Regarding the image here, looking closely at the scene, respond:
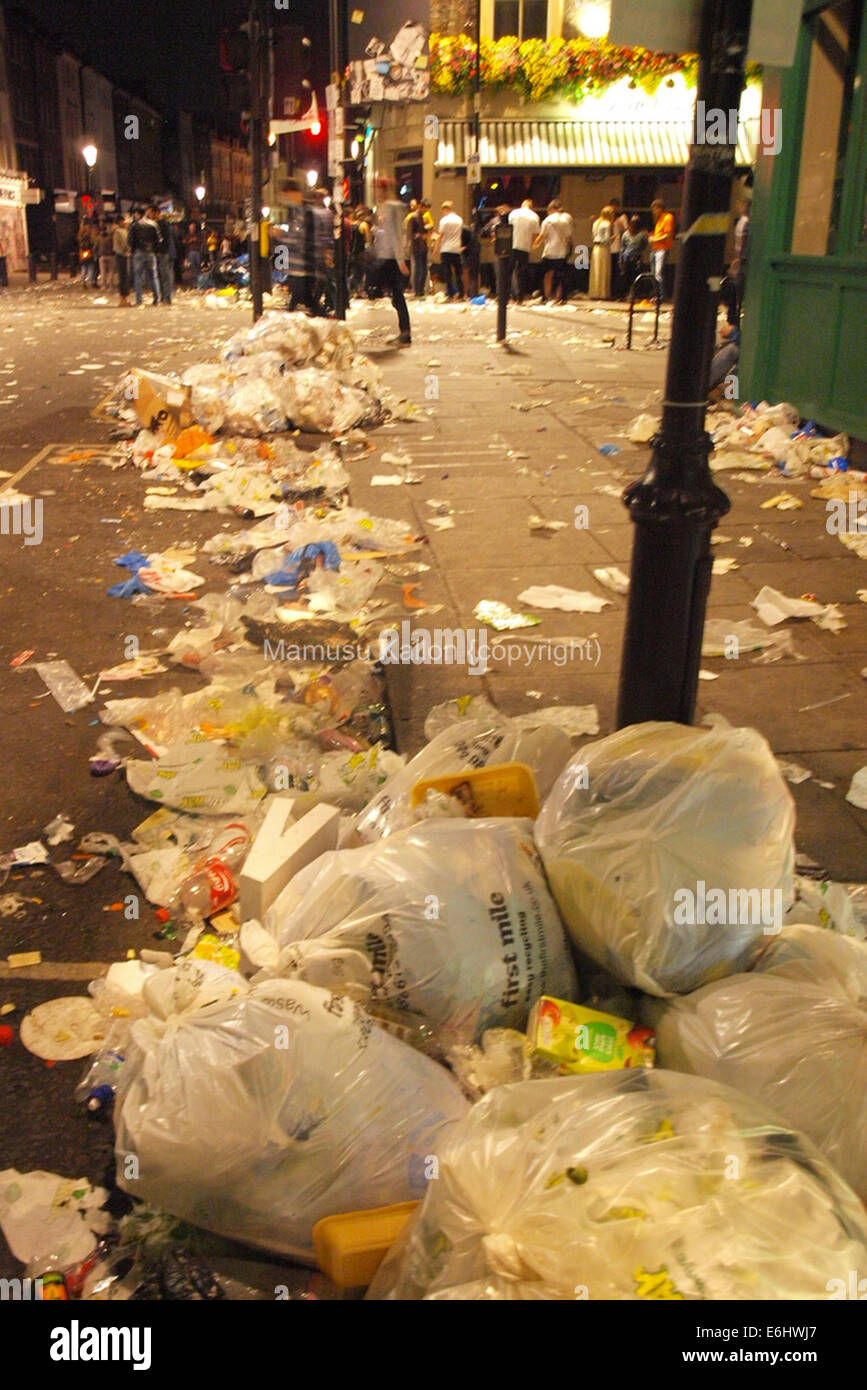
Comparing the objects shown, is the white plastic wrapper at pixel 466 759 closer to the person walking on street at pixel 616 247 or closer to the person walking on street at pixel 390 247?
the person walking on street at pixel 390 247

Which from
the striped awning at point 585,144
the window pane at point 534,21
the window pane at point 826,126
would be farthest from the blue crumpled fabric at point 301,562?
the window pane at point 534,21

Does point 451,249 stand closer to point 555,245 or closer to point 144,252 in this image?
point 555,245

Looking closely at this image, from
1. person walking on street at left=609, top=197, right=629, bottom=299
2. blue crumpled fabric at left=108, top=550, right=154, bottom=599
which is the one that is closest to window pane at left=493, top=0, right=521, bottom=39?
person walking on street at left=609, top=197, right=629, bottom=299

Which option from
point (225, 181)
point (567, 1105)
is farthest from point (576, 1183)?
point (225, 181)

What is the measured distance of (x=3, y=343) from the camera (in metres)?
16.1

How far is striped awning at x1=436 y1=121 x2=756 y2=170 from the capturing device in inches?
1014

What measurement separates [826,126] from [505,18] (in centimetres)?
2323

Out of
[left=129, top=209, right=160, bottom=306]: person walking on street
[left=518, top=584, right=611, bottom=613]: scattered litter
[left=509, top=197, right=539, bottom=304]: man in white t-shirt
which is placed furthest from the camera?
[left=129, top=209, right=160, bottom=306]: person walking on street

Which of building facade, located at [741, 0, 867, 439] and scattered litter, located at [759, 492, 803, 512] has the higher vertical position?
building facade, located at [741, 0, 867, 439]

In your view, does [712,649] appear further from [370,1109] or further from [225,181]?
[225,181]

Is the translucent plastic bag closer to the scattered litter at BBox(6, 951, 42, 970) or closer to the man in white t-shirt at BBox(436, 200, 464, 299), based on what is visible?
the scattered litter at BBox(6, 951, 42, 970)

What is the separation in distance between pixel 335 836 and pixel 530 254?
21.6 meters

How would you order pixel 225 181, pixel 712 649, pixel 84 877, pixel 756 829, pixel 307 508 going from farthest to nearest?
pixel 225 181, pixel 307 508, pixel 712 649, pixel 84 877, pixel 756 829

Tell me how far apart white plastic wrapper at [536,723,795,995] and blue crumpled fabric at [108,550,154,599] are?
12.1 feet
